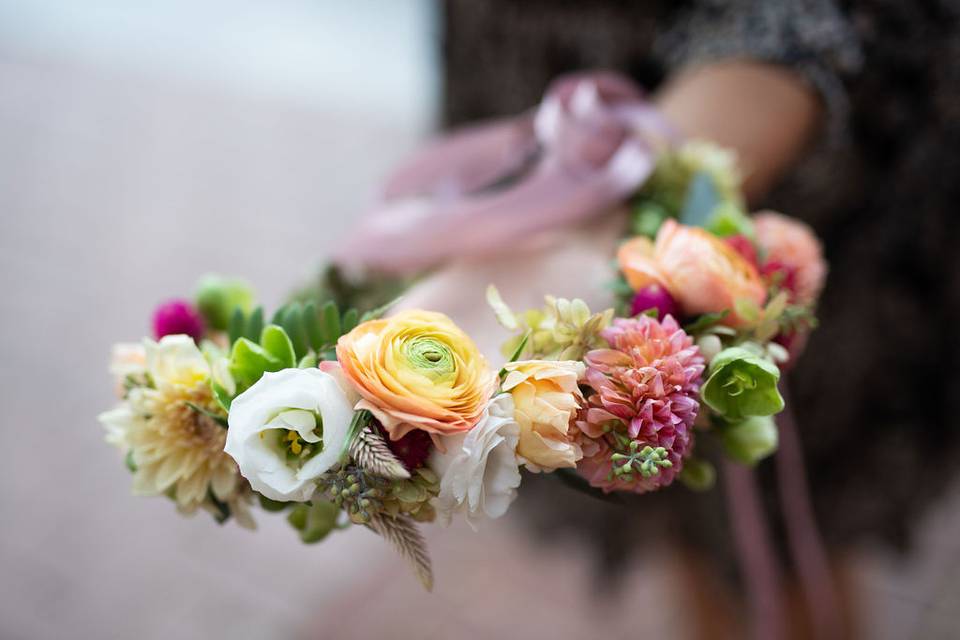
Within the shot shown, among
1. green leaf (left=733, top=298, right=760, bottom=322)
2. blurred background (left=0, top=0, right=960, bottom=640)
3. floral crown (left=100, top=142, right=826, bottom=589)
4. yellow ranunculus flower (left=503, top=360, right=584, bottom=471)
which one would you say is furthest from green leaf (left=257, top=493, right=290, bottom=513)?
blurred background (left=0, top=0, right=960, bottom=640)

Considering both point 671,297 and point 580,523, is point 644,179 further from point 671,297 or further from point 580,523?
point 580,523

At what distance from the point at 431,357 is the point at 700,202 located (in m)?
0.25

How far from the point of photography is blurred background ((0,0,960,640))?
4.14ft

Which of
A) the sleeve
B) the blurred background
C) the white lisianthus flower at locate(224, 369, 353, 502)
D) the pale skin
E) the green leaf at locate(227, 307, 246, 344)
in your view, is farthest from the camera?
the blurred background

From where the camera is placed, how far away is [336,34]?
2.56 meters

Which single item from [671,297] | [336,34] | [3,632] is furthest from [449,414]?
[336,34]

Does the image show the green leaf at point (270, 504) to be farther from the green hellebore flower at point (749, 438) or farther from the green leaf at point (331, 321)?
the green hellebore flower at point (749, 438)

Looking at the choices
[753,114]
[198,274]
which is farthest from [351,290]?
[198,274]

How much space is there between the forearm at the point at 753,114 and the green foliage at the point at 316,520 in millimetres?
419

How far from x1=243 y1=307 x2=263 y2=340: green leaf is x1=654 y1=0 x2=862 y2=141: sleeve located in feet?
1.50

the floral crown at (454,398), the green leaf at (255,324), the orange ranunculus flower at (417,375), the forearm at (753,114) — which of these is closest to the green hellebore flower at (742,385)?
the floral crown at (454,398)

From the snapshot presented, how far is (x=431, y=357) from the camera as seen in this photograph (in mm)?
328

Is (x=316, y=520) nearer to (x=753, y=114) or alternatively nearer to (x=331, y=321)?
(x=331, y=321)

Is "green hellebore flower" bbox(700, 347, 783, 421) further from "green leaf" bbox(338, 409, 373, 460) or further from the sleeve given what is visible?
the sleeve
